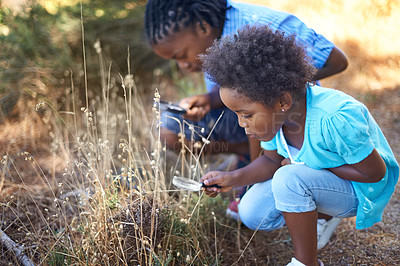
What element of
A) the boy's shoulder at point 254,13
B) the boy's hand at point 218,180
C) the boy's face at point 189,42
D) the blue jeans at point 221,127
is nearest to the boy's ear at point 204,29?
the boy's face at point 189,42

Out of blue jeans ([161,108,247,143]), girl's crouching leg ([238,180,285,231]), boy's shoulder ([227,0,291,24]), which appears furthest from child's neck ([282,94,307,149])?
blue jeans ([161,108,247,143])

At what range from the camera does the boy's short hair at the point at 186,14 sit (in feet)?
7.09

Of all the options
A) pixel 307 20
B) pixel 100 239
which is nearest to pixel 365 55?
pixel 307 20

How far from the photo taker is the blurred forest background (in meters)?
1.92

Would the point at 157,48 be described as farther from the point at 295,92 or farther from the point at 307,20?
the point at 307,20

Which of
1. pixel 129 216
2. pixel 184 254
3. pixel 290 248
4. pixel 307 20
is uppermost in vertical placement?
pixel 307 20

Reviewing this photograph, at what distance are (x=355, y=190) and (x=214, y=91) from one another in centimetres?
114

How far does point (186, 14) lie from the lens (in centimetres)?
217

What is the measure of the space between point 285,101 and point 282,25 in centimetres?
71

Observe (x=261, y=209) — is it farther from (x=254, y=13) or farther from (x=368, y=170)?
(x=254, y=13)

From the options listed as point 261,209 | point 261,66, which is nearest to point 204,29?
point 261,66

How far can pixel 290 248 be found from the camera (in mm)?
1978

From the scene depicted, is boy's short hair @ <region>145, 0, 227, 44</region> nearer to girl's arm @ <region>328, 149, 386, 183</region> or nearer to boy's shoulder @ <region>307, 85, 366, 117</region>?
boy's shoulder @ <region>307, 85, 366, 117</region>

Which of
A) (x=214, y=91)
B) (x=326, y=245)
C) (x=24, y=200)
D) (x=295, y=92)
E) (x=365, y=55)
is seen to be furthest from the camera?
(x=365, y=55)
